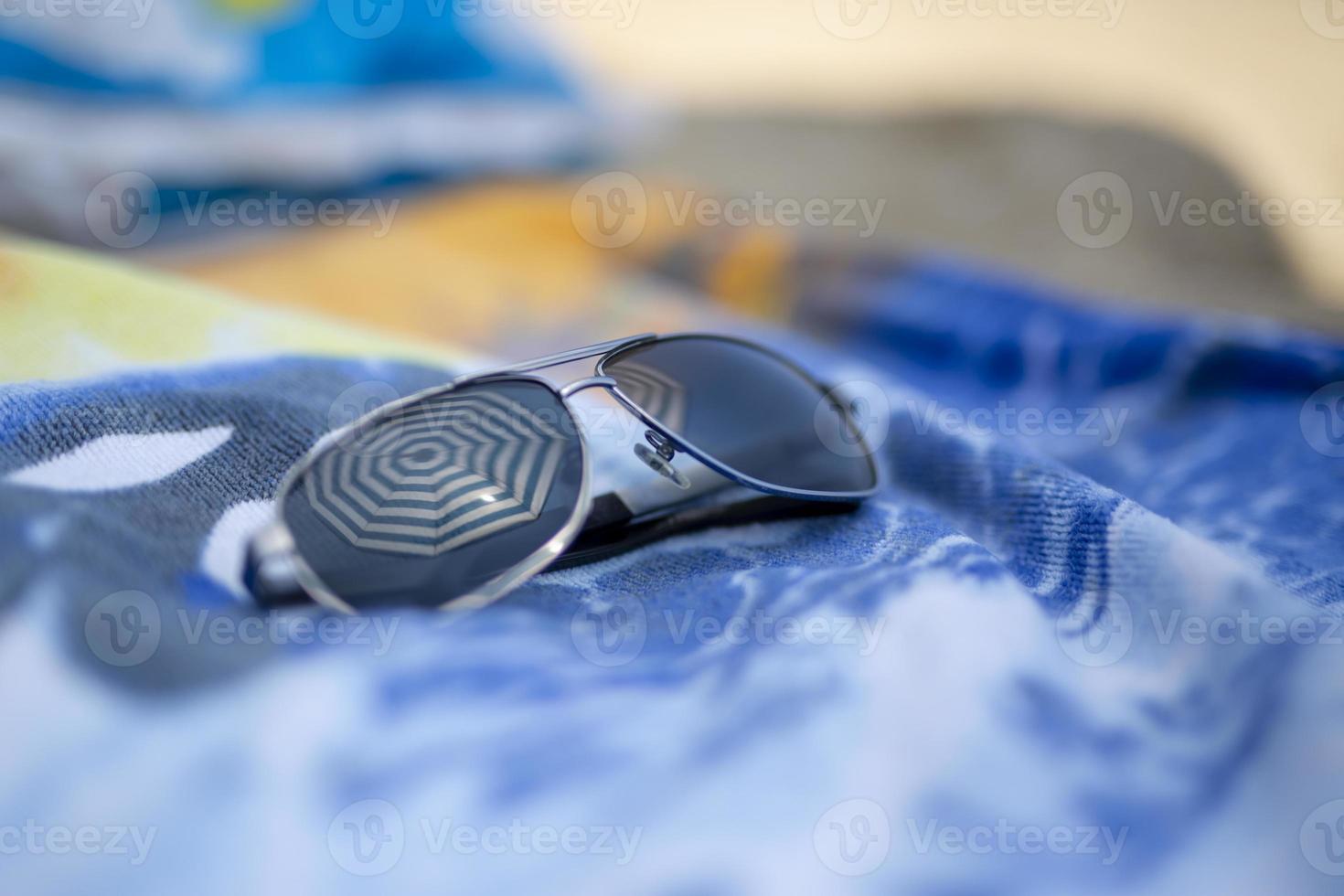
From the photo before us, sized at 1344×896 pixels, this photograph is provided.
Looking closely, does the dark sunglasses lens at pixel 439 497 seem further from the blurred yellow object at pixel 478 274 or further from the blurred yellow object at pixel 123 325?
the blurred yellow object at pixel 478 274

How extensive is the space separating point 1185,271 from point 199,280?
1.01 m

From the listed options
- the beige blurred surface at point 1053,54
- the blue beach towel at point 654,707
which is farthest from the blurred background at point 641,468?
the beige blurred surface at point 1053,54

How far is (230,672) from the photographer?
0.88 feet

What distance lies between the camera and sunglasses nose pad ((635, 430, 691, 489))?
0.43m

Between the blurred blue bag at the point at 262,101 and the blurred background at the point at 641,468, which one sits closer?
the blurred background at the point at 641,468

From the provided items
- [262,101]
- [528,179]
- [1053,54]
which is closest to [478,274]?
[528,179]

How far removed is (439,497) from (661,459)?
116 mm

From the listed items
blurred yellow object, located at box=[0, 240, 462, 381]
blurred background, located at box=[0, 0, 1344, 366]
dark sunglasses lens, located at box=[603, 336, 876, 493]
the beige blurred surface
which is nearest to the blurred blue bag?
blurred background, located at box=[0, 0, 1344, 366]

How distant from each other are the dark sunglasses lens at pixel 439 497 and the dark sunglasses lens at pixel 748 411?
6cm

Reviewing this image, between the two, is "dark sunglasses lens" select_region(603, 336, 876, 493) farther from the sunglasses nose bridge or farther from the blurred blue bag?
the blurred blue bag

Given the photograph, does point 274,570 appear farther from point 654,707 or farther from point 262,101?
point 262,101

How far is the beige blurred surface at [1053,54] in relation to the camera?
1722mm

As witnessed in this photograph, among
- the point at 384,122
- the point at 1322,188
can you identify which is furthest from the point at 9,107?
the point at 1322,188

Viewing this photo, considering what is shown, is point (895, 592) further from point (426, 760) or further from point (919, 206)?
point (919, 206)
